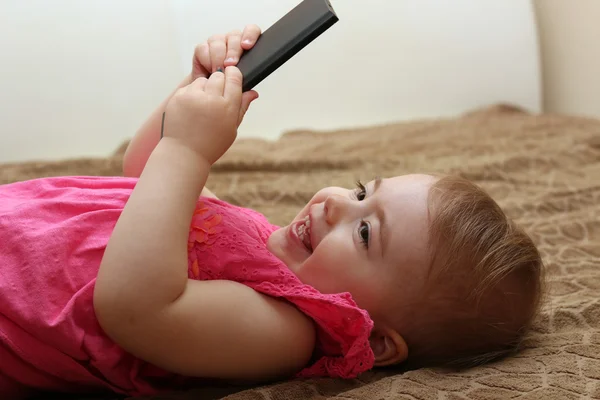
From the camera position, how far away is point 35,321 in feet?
2.45

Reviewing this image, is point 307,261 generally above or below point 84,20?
below

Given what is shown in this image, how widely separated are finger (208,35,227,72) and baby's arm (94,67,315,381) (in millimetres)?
46

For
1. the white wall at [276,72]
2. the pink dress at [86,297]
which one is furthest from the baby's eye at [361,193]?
the white wall at [276,72]

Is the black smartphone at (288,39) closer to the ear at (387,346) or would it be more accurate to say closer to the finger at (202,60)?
the finger at (202,60)

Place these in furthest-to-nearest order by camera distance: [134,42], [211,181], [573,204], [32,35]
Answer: [134,42] → [32,35] → [211,181] → [573,204]

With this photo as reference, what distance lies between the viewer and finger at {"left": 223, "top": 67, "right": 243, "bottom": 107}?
0.78m

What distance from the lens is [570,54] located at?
2537 mm

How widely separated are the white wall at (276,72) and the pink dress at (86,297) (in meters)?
1.40

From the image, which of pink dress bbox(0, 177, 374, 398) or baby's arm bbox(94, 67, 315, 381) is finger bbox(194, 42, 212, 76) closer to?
baby's arm bbox(94, 67, 315, 381)

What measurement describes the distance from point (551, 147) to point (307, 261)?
3.72 ft

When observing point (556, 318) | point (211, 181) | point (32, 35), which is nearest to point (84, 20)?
point (32, 35)

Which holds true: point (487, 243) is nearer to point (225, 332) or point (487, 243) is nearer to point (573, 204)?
point (225, 332)

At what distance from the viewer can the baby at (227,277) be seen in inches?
28.3

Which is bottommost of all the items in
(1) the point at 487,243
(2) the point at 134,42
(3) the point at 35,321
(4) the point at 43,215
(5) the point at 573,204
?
(5) the point at 573,204
